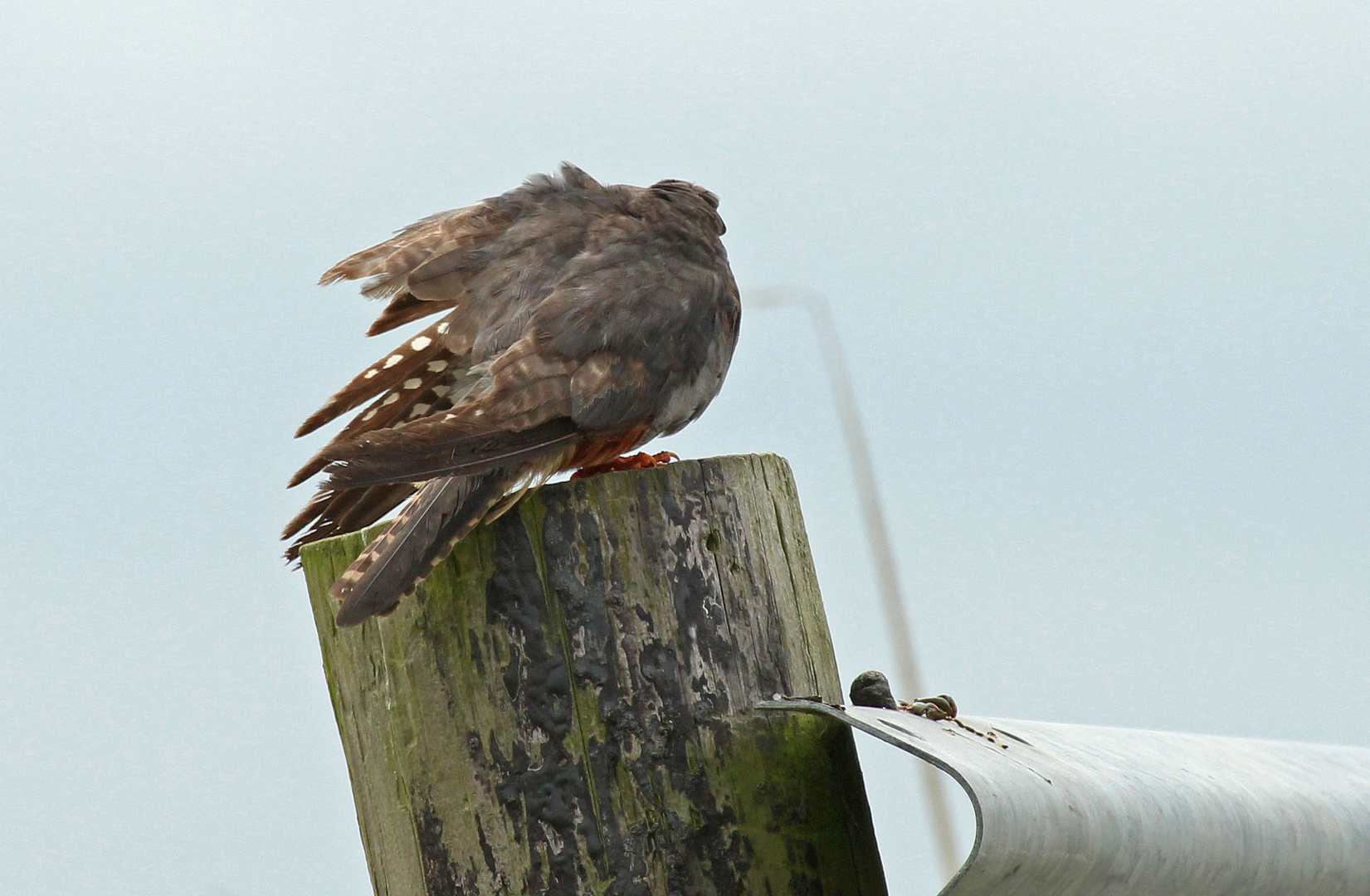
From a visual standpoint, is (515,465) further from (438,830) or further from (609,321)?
(438,830)

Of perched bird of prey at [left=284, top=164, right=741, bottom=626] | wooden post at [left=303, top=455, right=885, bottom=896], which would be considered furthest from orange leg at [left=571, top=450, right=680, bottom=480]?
wooden post at [left=303, top=455, right=885, bottom=896]

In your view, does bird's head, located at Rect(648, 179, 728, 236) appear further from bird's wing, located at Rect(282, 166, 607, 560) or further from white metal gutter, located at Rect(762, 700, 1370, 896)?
white metal gutter, located at Rect(762, 700, 1370, 896)

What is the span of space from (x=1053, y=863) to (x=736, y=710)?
50 centimetres

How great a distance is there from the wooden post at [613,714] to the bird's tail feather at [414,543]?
0.16ft

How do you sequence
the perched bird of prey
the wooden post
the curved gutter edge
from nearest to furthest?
the curved gutter edge
the wooden post
the perched bird of prey

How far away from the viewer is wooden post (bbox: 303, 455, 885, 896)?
5.79 feet

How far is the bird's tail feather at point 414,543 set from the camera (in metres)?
1.84

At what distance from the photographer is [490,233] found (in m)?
2.58

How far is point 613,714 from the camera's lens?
5.82 ft

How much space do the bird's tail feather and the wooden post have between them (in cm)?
5

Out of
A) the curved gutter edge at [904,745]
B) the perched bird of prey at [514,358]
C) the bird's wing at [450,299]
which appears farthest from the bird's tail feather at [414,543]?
the curved gutter edge at [904,745]

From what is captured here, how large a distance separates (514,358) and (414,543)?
1.30 ft

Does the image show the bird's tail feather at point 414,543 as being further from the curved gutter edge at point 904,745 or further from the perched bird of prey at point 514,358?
the curved gutter edge at point 904,745

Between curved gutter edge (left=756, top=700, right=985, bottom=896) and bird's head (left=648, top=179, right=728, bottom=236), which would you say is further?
bird's head (left=648, top=179, right=728, bottom=236)
